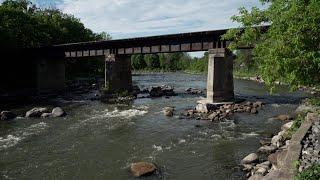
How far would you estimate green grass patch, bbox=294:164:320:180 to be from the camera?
12367 millimetres

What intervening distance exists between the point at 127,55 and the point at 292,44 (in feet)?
129

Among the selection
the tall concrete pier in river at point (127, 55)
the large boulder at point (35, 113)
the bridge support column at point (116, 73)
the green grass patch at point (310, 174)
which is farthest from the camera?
the bridge support column at point (116, 73)

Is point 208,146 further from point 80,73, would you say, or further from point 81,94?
point 80,73

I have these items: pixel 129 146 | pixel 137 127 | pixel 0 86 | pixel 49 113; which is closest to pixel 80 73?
pixel 0 86

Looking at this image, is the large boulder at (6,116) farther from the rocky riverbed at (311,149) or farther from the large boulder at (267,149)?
the rocky riverbed at (311,149)

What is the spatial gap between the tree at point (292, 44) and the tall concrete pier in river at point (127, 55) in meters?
20.5

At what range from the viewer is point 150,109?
41.2 metres

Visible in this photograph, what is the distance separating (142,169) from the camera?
1959cm

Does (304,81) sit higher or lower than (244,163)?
higher

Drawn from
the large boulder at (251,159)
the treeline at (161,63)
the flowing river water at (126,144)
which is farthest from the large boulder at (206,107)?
the treeline at (161,63)

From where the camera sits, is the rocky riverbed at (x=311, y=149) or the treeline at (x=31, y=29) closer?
the rocky riverbed at (x=311, y=149)

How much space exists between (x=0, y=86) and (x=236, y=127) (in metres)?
43.0

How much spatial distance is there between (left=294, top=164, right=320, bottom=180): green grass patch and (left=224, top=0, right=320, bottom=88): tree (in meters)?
4.38

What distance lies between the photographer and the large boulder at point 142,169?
1925 cm
